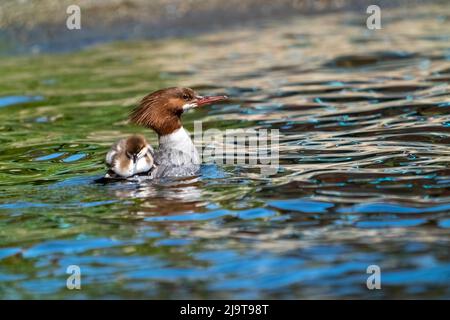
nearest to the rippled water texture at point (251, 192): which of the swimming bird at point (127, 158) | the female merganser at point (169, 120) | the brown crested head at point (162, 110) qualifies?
the swimming bird at point (127, 158)

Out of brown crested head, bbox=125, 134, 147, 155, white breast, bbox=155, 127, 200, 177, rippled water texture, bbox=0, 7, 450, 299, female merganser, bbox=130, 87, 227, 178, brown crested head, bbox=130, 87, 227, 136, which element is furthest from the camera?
brown crested head, bbox=130, 87, 227, 136

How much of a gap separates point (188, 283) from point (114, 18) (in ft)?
45.5

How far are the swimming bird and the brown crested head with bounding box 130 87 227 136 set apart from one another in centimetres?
65

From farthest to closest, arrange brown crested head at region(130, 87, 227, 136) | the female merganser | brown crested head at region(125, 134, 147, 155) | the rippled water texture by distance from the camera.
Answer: brown crested head at region(130, 87, 227, 136) < the female merganser < brown crested head at region(125, 134, 147, 155) < the rippled water texture

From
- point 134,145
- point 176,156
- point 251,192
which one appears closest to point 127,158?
point 134,145

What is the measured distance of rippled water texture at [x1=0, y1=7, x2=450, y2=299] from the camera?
6.80 meters

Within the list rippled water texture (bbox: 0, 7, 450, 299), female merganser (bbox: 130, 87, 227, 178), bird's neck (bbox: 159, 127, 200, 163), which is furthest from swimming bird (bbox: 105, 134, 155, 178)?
bird's neck (bbox: 159, 127, 200, 163)

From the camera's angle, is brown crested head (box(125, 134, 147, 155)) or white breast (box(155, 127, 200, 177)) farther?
white breast (box(155, 127, 200, 177))

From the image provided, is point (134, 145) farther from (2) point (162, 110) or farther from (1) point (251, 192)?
(1) point (251, 192)

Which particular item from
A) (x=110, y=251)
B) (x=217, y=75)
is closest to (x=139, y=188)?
(x=110, y=251)

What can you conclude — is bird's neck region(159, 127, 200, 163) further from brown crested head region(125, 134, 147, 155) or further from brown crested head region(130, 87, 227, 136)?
brown crested head region(125, 134, 147, 155)

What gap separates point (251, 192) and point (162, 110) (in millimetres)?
1674

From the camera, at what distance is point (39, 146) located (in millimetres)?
11469
